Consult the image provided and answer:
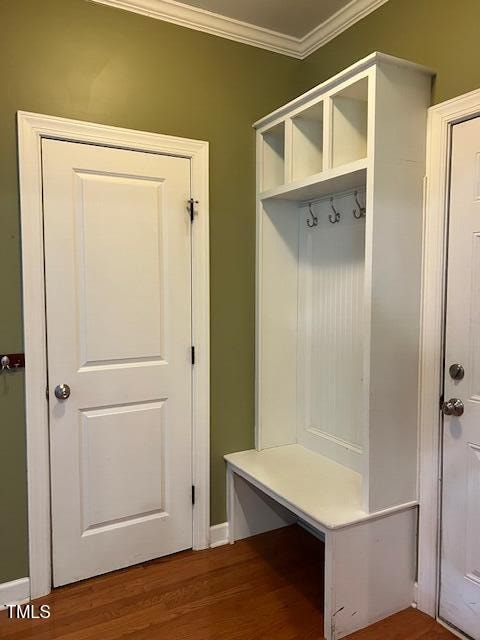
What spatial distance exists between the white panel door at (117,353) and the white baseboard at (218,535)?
0.46 ft

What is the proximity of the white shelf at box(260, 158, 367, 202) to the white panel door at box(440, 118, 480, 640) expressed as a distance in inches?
15.1

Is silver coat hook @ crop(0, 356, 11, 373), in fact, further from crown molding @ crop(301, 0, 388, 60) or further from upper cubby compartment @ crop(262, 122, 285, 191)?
crown molding @ crop(301, 0, 388, 60)

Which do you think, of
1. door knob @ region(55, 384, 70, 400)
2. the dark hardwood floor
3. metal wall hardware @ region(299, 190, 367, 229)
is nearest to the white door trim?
the dark hardwood floor

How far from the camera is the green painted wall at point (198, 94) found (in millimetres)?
1936

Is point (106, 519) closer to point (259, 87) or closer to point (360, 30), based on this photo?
point (259, 87)

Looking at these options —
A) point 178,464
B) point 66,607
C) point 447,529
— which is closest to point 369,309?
point 447,529

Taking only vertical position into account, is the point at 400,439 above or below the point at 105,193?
below

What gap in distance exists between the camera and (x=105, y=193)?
215 cm

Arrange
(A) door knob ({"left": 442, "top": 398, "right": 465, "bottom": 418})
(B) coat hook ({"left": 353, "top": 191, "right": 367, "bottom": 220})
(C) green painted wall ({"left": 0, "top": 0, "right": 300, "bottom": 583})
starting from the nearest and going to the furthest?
(A) door knob ({"left": 442, "top": 398, "right": 465, "bottom": 418}) → (C) green painted wall ({"left": 0, "top": 0, "right": 300, "bottom": 583}) → (B) coat hook ({"left": 353, "top": 191, "right": 367, "bottom": 220})

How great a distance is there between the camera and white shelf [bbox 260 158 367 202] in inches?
75.9

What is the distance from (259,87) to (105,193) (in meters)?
1.06

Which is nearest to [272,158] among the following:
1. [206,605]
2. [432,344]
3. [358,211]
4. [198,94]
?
[198,94]

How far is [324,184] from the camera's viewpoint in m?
2.16

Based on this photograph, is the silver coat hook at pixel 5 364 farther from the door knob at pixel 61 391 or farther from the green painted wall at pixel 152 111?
the door knob at pixel 61 391
